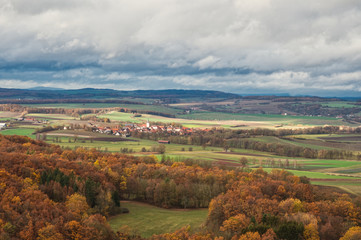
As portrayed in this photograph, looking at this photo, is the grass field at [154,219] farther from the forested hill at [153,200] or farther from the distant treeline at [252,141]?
the distant treeline at [252,141]

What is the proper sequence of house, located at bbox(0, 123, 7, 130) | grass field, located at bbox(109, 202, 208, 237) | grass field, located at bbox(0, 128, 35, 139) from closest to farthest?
grass field, located at bbox(109, 202, 208, 237) → grass field, located at bbox(0, 128, 35, 139) → house, located at bbox(0, 123, 7, 130)

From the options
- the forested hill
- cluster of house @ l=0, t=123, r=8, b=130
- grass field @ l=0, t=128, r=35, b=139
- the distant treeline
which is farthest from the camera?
cluster of house @ l=0, t=123, r=8, b=130

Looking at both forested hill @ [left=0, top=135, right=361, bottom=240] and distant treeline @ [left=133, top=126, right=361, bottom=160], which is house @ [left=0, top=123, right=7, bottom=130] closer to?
distant treeline @ [left=133, top=126, right=361, bottom=160]

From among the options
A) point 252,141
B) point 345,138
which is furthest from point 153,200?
point 345,138

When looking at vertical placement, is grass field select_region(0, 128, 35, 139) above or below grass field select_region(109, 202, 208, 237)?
above

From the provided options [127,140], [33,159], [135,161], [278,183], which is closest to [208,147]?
[127,140]

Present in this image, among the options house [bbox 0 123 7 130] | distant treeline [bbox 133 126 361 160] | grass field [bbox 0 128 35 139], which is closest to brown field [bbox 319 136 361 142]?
distant treeline [bbox 133 126 361 160]
